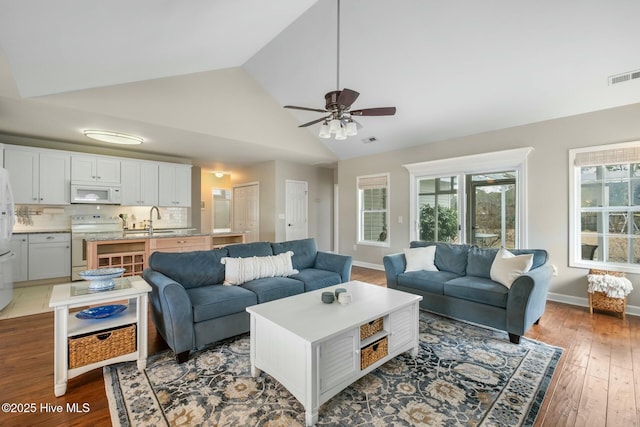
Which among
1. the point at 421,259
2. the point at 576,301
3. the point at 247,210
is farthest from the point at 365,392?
the point at 247,210

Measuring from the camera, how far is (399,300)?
7.77 ft

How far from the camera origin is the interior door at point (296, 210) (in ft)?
23.2

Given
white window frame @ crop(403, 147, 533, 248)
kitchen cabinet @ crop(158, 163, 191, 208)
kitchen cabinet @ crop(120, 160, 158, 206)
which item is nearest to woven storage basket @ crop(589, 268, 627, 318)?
white window frame @ crop(403, 147, 533, 248)

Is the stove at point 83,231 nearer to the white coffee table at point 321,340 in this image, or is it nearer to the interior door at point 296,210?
the interior door at point 296,210

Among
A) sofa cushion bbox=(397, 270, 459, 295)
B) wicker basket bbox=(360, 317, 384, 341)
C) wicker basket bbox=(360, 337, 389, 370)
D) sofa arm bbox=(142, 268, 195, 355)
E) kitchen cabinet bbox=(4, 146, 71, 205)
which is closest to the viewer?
wicker basket bbox=(360, 337, 389, 370)

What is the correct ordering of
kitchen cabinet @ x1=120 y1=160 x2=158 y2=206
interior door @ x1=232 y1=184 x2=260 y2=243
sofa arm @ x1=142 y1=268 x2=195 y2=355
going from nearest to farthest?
sofa arm @ x1=142 y1=268 x2=195 y2=355 → kitchen cabinet @ x1=120 y1=160 x2=158 y2=206 → interior door @ x1=232 y1=184 x2=260 y2=243

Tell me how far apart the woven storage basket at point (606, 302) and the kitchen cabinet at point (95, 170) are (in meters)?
7.60

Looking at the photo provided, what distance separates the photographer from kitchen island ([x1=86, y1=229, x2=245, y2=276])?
13.3 ft

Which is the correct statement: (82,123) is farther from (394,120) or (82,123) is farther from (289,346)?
(394,120)

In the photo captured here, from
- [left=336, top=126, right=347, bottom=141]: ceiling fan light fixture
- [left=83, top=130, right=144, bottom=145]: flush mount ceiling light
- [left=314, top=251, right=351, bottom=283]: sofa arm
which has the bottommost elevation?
[left=314, top=251, right=351, bottom=283]: sofa arm

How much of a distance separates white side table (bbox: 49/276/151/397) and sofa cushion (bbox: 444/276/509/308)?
297cm

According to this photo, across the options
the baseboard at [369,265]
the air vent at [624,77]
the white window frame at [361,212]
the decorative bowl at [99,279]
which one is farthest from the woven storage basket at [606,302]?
the decorative bowl at [99,279]

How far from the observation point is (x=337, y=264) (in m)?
3.78

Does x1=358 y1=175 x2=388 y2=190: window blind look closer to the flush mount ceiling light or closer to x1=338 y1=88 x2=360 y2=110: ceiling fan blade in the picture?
x1=338 y1=88 x2=360 y2=110: ceiling fan blade
